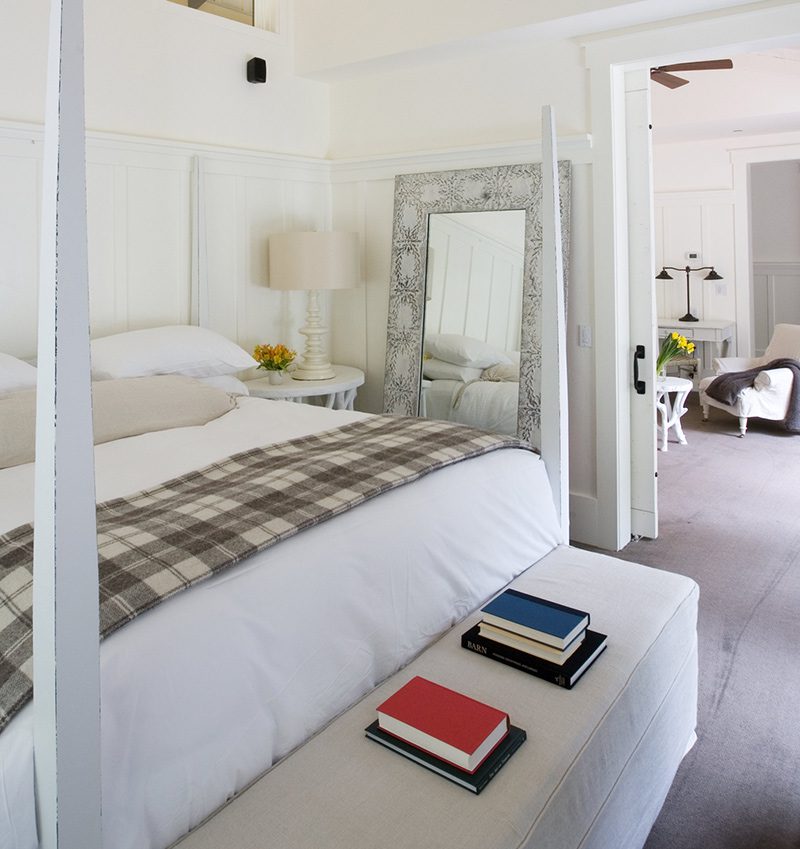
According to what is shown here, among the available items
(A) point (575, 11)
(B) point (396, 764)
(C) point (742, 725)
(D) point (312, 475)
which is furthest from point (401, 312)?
(B) point (396, 764)

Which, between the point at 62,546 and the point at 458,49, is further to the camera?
the point at 458,49

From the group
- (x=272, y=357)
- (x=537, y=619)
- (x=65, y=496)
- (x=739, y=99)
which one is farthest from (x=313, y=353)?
(x=739, y=99)

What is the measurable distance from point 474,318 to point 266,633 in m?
2.60

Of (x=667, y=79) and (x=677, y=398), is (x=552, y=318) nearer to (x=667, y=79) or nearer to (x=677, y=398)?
(x=667, y=79)

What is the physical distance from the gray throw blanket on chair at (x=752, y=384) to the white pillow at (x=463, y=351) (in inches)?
108

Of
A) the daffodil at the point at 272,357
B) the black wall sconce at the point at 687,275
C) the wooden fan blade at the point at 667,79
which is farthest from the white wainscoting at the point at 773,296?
the daffodil at the point at 272,357

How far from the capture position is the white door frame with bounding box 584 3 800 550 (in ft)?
10.0

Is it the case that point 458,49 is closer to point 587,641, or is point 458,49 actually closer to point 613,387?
point 613,387

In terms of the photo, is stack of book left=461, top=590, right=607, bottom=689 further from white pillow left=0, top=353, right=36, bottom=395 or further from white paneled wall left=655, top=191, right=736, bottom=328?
white paneled wall left=655, top=191, right=736, bottom=328

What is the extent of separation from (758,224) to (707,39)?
5777 millimetres

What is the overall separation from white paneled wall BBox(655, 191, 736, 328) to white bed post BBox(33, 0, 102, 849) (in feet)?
22.8

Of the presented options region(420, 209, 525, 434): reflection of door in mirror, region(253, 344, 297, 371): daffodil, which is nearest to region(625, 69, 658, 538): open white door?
region(420, 209, 525, 434): reflection of door in mirror

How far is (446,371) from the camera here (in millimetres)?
3953

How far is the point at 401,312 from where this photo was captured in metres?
4.07
